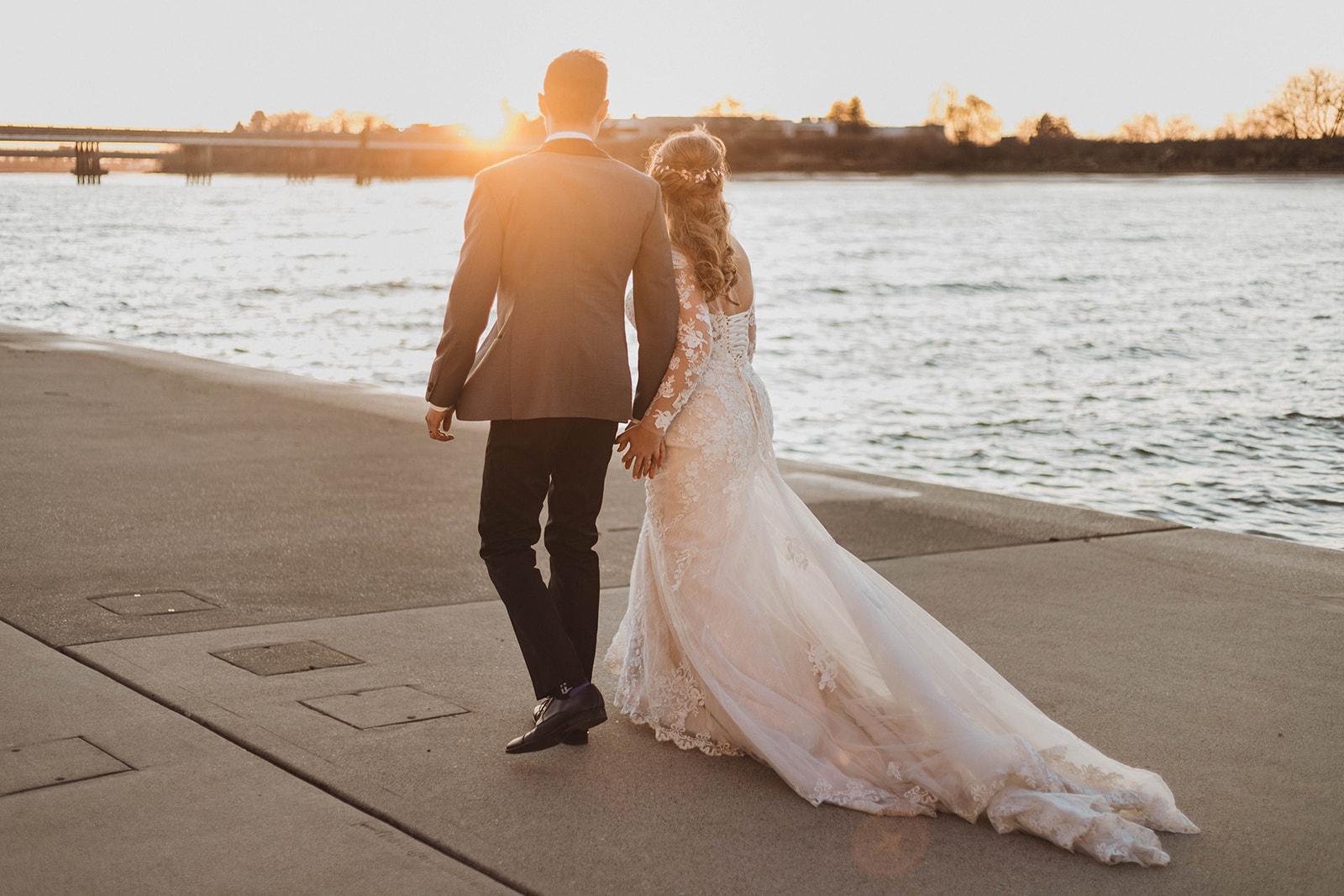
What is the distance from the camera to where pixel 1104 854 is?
3.26 m

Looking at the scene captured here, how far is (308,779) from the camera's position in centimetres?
358

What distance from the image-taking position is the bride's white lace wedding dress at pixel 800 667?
3498 mm

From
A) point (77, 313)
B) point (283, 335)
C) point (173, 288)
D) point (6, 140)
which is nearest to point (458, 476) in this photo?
point (283, 335)

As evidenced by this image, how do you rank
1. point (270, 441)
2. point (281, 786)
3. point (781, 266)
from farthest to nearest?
point (781, 266)
point (270, 441)
point (281, 786)

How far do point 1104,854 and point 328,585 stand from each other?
11.4ft

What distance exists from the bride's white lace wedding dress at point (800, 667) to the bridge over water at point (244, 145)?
11380 centimetres

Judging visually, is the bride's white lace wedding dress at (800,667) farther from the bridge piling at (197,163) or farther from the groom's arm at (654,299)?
the bridge piling at (197,163)

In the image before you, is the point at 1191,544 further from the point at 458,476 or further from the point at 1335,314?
the point at 1335,314

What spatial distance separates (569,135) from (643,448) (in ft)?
3.03

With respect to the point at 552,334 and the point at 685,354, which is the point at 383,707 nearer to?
the point at 552,334

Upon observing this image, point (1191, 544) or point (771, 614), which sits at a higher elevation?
point (771, 614)

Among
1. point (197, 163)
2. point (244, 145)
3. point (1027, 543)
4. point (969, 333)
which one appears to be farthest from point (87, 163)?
point (1027, 543)

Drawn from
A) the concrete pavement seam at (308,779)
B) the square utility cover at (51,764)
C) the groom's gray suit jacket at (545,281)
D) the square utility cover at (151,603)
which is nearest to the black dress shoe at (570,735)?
the concrete pavement seam at (308,779)

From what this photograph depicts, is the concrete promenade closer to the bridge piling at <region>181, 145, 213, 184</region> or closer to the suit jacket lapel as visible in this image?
the suit jacket lapel
